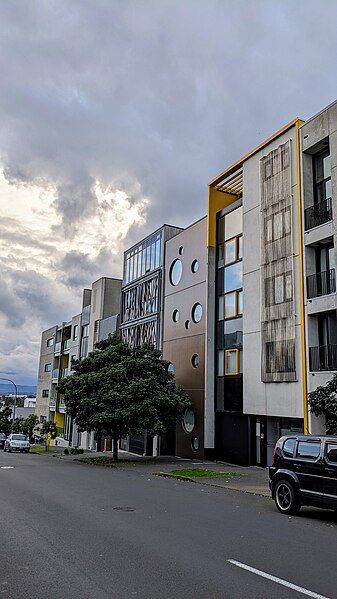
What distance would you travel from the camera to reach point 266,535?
937 cm

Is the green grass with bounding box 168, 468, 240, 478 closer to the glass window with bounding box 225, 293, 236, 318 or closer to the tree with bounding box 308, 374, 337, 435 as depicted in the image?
the tree with bounding box 308, 374, 337, 435

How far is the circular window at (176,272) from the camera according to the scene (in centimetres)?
3412

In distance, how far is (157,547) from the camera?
26.8 feet

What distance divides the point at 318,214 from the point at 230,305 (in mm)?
7730

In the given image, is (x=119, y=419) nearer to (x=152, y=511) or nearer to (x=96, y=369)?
(x=96, y=369)

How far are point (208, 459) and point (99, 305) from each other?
24.1 metres

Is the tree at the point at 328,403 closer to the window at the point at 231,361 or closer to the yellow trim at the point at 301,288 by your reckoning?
the yellow trim at the point at 301,288

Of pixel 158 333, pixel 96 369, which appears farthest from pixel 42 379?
pixel 96 369

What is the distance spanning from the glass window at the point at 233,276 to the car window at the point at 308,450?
16.2 meters

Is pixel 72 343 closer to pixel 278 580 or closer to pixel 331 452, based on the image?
pixel 331 452

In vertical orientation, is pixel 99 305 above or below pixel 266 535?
above

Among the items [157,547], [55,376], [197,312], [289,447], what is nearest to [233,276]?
[197,312]

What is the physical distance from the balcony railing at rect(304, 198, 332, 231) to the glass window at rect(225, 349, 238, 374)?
7885 mm

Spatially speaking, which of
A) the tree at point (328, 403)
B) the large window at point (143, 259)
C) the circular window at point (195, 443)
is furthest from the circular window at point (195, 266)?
the tree at point (328, 403)
